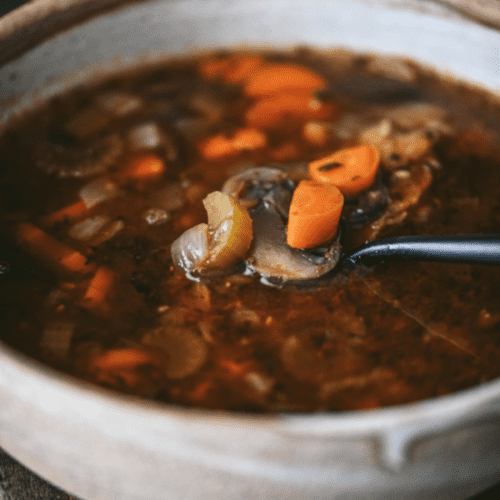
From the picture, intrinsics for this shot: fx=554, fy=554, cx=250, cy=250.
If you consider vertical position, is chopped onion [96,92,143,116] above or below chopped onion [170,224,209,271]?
above

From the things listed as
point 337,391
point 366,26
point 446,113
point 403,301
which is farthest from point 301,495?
point 366,26

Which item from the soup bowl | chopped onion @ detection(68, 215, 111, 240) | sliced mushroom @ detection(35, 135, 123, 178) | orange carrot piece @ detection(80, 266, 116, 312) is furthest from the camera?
sliced mushroom @ detection(35, 135, 123, 178)

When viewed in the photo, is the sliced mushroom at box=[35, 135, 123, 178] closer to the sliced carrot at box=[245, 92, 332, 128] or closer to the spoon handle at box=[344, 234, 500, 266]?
the sliced carrot at box=[245, 92, 332, 128]

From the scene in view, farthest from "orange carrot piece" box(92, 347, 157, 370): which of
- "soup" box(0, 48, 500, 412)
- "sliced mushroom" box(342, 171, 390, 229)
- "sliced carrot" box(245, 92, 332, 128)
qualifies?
"sliced carrot" box(245, 92, 332, 128)

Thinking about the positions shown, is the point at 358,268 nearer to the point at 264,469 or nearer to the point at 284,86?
the point at 264,469

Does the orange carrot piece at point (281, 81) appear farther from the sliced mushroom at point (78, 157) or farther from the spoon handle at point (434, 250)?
the spoon handle at point (434, 250)

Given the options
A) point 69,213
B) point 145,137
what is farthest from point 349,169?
point 69,213

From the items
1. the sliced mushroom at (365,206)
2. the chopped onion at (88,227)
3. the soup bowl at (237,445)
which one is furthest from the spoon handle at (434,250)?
the chopped onion at (88,227)

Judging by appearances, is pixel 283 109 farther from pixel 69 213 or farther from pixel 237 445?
pixel 237 445
